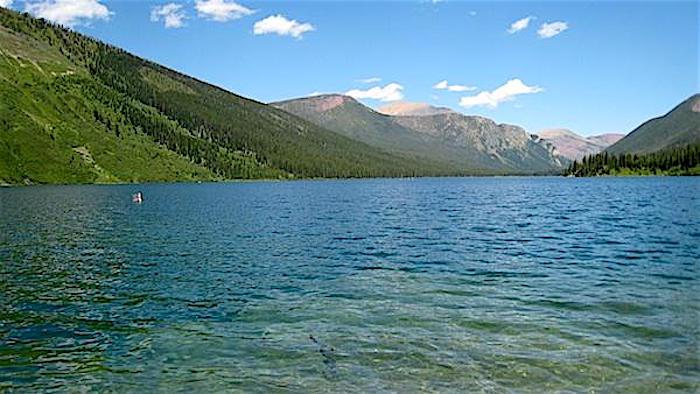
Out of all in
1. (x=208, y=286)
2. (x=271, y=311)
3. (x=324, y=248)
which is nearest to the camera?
(x=271, y=311)

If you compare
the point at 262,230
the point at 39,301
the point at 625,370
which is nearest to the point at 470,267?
the point at 625,370

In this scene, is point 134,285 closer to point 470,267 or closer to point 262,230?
point 470,267

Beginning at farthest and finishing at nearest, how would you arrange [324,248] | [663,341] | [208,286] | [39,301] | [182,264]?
[324,248], [182,264], [208,286], [39,301], [663,341]

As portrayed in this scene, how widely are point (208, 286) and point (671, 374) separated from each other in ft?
82.0

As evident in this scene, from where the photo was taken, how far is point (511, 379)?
18.0m

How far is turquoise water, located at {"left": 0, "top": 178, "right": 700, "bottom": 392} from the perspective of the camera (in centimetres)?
1873

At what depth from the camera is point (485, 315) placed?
25938mm

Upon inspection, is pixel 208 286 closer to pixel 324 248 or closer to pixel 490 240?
pixel 324 248

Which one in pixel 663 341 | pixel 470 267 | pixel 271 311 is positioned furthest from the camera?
pixel 470 267

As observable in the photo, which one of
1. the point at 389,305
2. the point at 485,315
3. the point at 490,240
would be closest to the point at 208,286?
the point at 389,305

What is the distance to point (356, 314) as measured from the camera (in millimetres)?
26891

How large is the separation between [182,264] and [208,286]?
9.80 m

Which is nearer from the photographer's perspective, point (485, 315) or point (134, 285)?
point (485, 315)

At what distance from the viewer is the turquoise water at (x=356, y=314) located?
61.5ft
